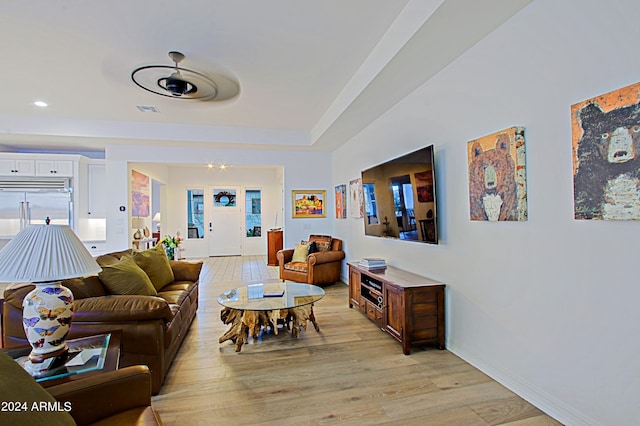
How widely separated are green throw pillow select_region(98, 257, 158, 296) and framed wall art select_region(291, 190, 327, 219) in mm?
4051

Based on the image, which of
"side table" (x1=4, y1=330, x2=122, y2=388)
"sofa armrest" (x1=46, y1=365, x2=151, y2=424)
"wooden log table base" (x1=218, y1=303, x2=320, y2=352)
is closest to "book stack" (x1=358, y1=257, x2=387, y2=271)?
"wooden log table base" (x1=218, y1=303, x2=320, y2=352)

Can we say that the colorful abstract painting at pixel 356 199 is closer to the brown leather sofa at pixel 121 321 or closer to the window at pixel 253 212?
the brown leather sofa at pixel 121 321

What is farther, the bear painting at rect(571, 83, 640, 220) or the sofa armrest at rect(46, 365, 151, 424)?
the bear painting at rect(571, 83, 640, 220)

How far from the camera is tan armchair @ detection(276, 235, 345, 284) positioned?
5.34m

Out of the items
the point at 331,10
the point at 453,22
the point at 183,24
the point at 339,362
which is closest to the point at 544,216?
the point at 453,22

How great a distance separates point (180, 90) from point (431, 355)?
12.7 feet

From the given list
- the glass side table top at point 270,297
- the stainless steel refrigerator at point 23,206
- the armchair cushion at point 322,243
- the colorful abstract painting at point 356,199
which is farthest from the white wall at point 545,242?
the stainless steel refrigerator at point 23,206

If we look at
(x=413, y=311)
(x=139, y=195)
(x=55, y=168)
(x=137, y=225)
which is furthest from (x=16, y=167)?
(x=413, y=311)

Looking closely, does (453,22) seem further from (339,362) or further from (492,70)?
(339,362)

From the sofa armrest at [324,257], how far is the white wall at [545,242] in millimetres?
2570

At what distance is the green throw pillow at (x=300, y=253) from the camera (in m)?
5.86

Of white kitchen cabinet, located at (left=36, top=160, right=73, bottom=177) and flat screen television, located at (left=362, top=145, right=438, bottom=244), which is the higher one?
white kitchen cabinet, located at (left=36, top=160, right=73, bottom=177)

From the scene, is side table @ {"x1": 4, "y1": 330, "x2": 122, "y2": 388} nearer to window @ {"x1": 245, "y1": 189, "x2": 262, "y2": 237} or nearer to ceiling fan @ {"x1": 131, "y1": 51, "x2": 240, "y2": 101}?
ceiling fan @ {"x1": 131, "y1": 51, "x2": 240, "y2": 101}

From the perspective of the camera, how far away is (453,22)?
2.23 m
